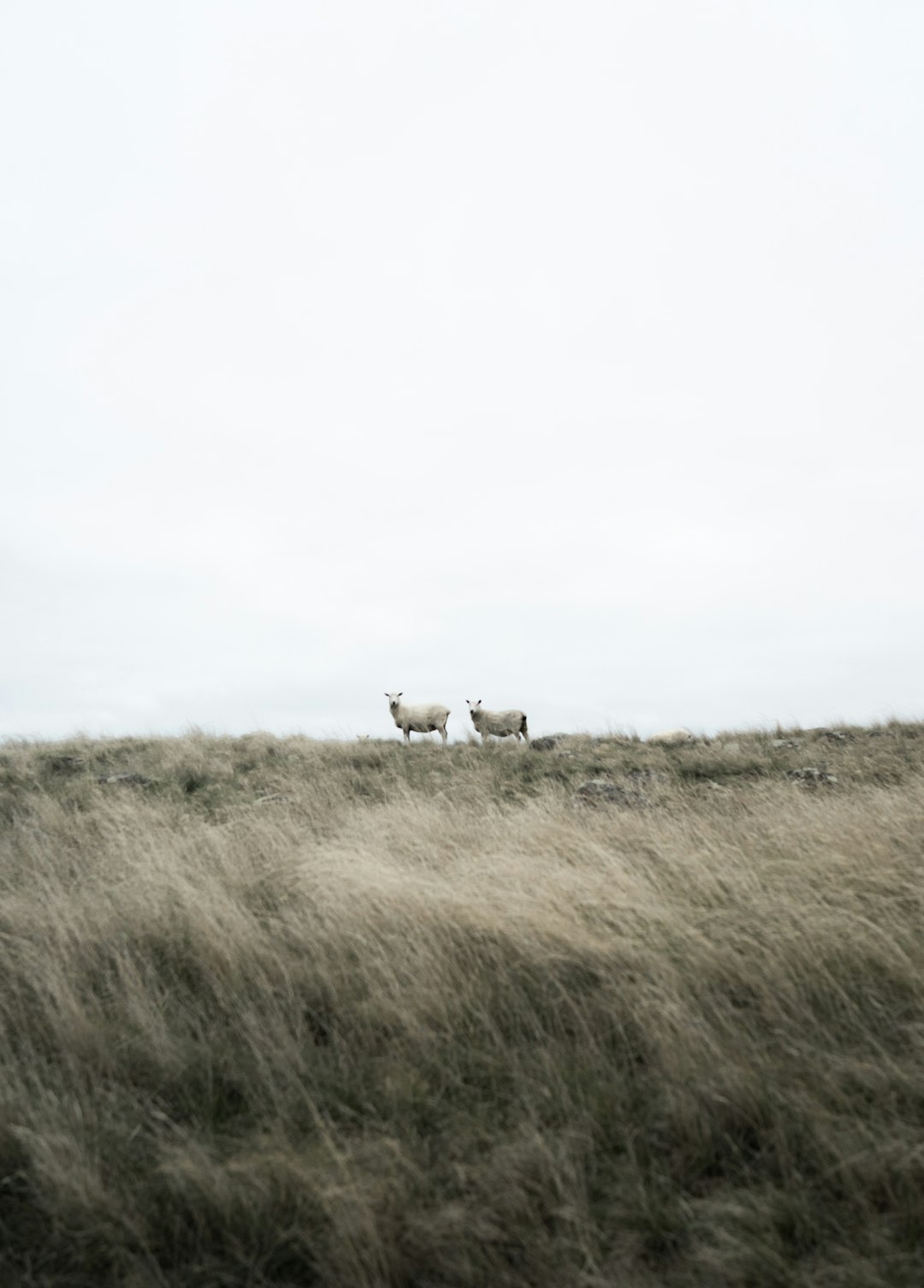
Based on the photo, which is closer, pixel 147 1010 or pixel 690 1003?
pixel 690 1003

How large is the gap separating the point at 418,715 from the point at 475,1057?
1944 centimetres

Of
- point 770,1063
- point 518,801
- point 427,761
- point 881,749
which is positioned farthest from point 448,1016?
point 881,749

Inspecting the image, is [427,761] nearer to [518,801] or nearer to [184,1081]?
[518,801]

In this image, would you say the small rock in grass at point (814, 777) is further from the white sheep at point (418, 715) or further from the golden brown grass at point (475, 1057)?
the white sheep at point (418, 715)

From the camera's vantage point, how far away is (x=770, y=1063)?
3344 mm

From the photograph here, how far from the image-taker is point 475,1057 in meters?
3.61

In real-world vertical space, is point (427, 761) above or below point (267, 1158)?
above

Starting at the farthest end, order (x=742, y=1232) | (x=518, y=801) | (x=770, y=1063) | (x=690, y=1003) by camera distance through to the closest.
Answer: (x=518, y=801)
(x=690, y=1003)
(x=770, y=1063)
(x=742, y=1232)

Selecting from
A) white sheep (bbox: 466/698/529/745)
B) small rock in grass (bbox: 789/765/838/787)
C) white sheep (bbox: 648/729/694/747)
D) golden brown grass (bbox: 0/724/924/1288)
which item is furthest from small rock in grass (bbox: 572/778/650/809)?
white sheep (bbox: 466/698/529/745)

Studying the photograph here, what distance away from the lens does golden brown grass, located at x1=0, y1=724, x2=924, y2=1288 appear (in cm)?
259

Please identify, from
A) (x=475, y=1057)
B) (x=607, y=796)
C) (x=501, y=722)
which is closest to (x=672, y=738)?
(x=501, y=722)

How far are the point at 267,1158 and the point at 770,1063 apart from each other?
2090 mm

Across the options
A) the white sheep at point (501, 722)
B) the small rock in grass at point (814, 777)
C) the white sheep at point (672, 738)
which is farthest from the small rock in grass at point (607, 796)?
the white sheep at point (501, 722)

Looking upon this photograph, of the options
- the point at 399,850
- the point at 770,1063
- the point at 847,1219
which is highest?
the point at 399,850
